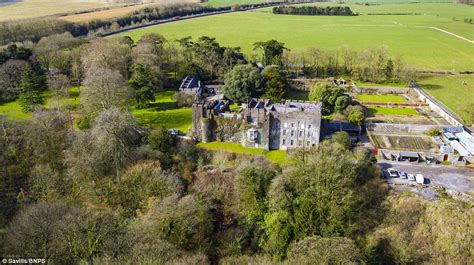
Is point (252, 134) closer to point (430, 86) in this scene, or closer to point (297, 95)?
point (297, 95)

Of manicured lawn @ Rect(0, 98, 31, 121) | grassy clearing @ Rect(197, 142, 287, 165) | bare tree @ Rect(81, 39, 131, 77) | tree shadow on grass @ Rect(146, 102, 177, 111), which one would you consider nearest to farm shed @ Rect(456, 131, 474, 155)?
grassy clearing @ Rect(197, 142, 287, 165)

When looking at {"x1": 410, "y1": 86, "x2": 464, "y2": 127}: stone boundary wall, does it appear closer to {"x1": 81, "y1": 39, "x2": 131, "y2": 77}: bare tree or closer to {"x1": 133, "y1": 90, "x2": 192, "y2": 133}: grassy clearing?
{"x1": 133, "y1": 90, "x2": 192, "y2": 133}: grassy clearing

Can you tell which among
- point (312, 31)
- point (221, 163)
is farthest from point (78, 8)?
point (221, 163)

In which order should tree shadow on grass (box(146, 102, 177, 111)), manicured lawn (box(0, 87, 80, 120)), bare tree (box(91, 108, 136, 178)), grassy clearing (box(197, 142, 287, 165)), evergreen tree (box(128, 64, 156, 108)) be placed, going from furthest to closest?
tree shadow on grass (box(146, 102, 177, 111)) < evergreen tree (box(128, 64, 156, 108)) < manicured lawn (box(0, 87, 80, 120)) < grassy clearing (box(197, 142, 287, 165)) < bare tree (box(91, 108, 136, 178))

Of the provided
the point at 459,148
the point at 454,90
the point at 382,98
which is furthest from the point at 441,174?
the point at 454,90

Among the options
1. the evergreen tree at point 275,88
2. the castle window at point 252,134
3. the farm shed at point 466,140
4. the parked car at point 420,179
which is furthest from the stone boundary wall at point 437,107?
the castle window at point 252,134

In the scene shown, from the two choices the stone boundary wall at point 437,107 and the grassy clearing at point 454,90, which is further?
the grassy clearing at point 454,90

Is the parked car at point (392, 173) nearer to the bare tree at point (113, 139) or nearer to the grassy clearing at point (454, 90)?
the grassy clearing at point (454, 90)
